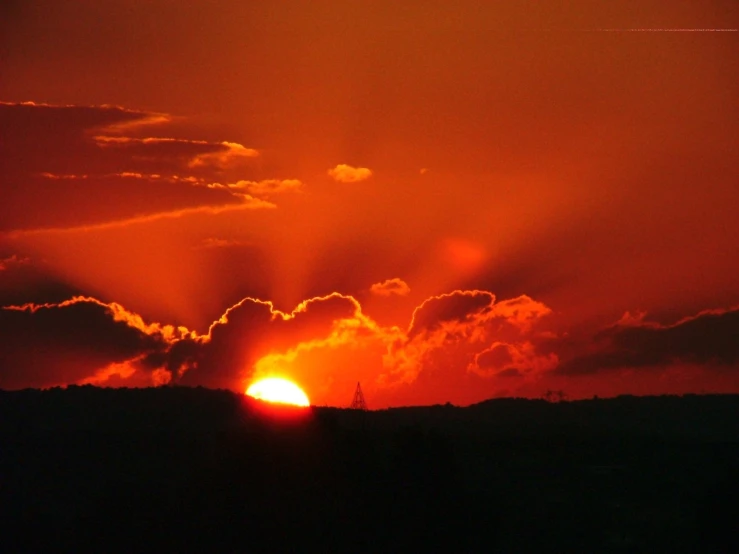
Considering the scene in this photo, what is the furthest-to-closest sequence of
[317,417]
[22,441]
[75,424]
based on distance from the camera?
[75,424], [22,441], [317,417]

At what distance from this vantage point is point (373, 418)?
473 ft

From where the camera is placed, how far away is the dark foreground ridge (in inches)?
2899

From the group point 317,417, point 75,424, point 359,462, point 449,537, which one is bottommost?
point 449,537

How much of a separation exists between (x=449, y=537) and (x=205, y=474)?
16973mm

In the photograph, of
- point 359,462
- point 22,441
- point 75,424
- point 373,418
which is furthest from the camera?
point 373,418

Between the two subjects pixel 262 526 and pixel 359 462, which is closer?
pixel 262 526

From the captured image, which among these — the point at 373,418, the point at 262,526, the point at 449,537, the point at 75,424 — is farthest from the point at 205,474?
the point at 373,418

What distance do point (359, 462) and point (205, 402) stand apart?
5561cm

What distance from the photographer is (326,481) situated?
257ft

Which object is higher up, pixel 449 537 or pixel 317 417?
pixel 317 417

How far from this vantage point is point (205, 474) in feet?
266

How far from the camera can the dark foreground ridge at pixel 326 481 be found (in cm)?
7362

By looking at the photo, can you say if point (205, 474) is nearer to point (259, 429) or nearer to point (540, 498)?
point (259, 429)

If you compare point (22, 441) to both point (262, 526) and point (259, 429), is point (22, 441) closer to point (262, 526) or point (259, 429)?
point (259, 429)
